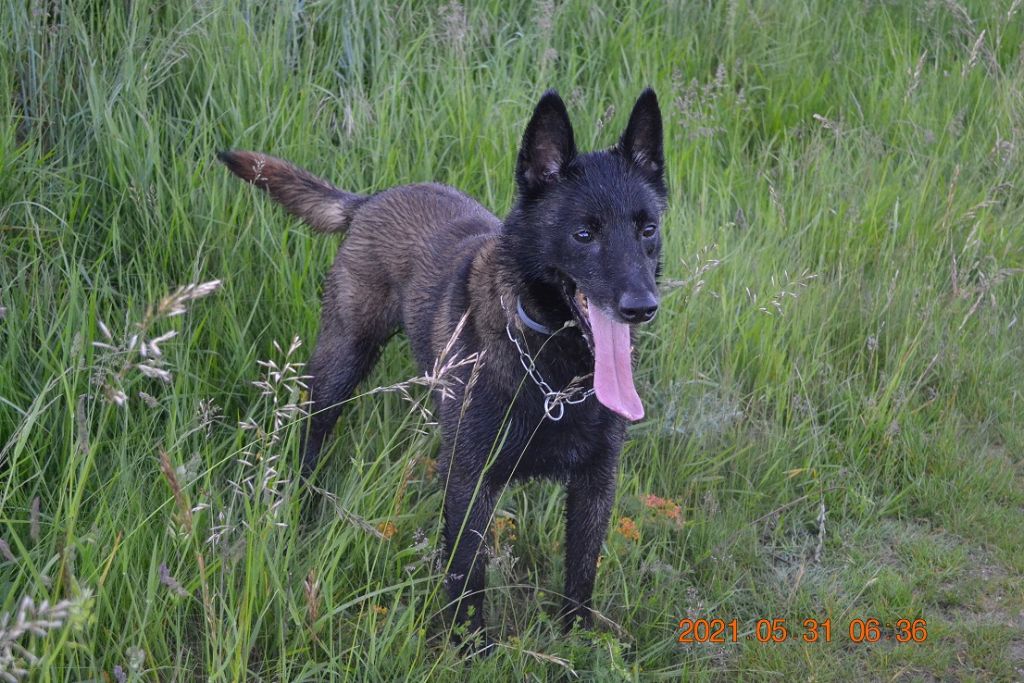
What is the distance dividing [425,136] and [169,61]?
3.63ft

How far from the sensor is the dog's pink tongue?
8.64ft

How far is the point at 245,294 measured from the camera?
3668mm

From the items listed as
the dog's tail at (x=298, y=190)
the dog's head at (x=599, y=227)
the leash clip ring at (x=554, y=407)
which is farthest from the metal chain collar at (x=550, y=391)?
the dog's tail at (x=298, y=190)

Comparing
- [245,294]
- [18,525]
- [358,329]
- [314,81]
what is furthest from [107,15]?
[18,525]

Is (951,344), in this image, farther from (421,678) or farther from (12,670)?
(12,670)

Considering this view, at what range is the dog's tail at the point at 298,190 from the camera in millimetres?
3508

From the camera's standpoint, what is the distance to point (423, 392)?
3756 mm

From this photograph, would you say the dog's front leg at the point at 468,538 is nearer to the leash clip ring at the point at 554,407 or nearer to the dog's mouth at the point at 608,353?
the leash clip ring at the point at 554,407

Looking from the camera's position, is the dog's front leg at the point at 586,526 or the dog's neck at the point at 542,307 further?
the dog's front leg at the point at 586,526

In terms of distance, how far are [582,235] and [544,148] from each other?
1.04 feet

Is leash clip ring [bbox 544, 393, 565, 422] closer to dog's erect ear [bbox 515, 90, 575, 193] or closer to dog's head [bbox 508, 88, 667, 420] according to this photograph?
dog's head [bbox 508, 88, 667, 420]

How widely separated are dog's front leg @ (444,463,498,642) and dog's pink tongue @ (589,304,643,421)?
1.61 feet
